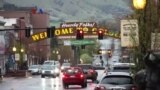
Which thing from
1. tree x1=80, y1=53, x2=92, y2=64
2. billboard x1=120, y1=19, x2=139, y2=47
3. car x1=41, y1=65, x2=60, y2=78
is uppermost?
billboard x1=120, y1=19, x2=139, y2=47

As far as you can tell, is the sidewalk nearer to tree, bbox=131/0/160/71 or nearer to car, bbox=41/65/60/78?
car, bbox=41/65/60/78

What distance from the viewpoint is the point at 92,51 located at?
171250 millimetres

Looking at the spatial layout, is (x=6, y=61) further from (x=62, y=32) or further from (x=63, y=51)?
(x=63, y=51)

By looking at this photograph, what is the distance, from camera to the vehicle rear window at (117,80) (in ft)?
71.9

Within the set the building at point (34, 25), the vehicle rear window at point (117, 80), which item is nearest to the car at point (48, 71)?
the building at point (34, 25)

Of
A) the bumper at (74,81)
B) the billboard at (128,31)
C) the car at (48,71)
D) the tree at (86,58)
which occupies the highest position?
the billboard at (128,31)

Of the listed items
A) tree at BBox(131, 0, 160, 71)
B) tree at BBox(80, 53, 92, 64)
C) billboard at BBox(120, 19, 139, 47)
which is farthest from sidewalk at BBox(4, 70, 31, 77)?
tree at BBox(80, 53, 92, 64)

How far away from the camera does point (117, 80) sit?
2203 centimetres

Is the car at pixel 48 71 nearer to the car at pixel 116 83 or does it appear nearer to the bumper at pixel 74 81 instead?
the bumper at pixel 74 81

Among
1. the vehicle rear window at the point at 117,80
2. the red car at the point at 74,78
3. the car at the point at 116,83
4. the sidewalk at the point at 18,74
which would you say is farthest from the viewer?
the sidewalk at the point at 18,74

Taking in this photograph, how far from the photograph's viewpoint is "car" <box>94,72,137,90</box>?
21297mm

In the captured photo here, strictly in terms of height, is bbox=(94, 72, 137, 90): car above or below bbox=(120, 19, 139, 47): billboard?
below

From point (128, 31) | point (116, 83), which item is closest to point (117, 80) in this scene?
point (116, 83)

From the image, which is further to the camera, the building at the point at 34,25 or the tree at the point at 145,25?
the building at the point at 34,25
